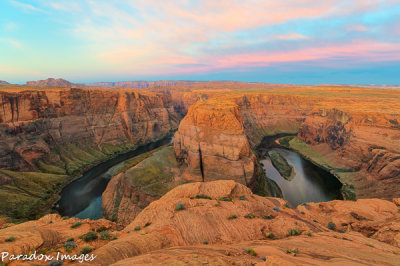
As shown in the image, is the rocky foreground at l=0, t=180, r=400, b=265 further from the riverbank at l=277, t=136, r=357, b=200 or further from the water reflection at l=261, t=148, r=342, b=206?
the riverbank at l=277, t=136, r=357, b=200

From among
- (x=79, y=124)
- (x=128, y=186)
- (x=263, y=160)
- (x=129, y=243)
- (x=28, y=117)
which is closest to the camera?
(x=129, y=243)

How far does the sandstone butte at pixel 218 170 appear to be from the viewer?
14258 millimetres

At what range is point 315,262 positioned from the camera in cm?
1159

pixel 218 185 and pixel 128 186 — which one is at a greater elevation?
pixel 218 185

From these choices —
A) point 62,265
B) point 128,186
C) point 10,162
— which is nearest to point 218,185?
point 62,265

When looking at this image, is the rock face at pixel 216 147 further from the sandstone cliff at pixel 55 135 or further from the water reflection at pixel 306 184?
the sandstone cliff at pixel 55 135

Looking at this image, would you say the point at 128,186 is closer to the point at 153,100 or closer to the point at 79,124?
the point at 79,124

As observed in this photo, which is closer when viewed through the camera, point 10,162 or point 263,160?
point 10,162

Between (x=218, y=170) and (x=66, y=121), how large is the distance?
266 feet

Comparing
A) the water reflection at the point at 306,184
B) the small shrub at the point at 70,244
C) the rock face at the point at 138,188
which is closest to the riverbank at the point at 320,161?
the water reflection at the point at 306,184

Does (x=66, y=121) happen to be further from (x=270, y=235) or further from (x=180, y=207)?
(x=270, y=235)

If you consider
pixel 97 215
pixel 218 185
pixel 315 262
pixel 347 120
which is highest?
pixel 347 120

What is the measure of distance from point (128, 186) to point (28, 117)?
2542 inches

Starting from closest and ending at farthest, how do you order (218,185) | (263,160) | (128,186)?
(218,185)
(128,186)
(263,160)
